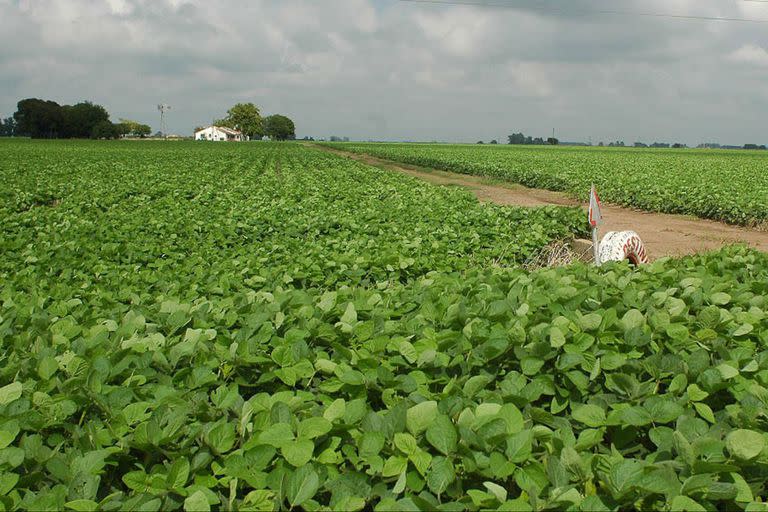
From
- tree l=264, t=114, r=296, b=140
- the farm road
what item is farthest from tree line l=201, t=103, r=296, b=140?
the farm road

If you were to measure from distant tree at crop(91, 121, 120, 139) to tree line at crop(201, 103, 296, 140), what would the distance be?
43.9m

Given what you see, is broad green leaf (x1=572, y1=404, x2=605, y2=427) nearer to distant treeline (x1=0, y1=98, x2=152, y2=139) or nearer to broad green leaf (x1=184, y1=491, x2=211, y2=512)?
broad green leaf (x1=184, y1=491, x2=211, y2=512)

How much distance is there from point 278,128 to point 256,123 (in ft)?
23.8

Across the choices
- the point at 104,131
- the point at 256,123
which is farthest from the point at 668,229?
the point at 256,123

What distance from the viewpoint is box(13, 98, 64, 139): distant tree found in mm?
106312

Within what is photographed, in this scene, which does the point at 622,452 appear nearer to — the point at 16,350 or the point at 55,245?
the point at 16,350

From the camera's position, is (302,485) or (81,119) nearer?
(302,485)

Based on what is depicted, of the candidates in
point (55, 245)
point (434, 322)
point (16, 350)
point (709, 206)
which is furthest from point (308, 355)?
point (709, 206)

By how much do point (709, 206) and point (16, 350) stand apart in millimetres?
17788

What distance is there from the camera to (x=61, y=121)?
108 meters

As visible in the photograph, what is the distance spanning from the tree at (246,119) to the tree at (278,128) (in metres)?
3.85

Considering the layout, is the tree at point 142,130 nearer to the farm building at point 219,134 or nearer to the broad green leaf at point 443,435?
the farm building at point 219,134

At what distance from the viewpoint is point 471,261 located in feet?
25.2

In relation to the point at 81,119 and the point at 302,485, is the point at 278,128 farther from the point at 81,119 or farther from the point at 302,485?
the point at 302,485
